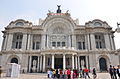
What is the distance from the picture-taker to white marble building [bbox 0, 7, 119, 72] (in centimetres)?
3391

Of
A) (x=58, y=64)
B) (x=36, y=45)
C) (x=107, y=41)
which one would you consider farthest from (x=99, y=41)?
(x=36, y=45)

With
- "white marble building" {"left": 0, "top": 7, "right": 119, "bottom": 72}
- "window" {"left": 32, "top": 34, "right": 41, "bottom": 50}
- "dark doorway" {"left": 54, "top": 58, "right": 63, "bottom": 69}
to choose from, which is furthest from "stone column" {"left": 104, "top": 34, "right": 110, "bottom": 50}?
"window" {"left": 32, "top": 34, "right": 41, "bottom": 50}

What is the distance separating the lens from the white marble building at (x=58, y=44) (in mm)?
33906

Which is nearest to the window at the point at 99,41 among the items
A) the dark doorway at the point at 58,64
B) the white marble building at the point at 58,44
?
the white marble building at the point at 58,44

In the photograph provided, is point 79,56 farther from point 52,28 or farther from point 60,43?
point 52,28

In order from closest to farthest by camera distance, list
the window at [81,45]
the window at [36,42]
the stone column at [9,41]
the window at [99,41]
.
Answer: the stone column at [9,41]
the window at [99,41]
the window at [81,45]
the window at [36,42]

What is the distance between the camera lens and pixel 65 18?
37.6 m

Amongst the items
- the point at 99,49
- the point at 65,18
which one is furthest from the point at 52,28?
the point at 99,49

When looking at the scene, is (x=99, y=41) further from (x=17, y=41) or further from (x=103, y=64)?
(x=17, y=41)

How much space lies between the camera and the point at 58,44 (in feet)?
122

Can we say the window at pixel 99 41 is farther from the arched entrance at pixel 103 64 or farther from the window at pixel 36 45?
the window at pixel 36 45

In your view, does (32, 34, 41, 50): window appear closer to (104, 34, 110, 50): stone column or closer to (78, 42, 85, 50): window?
(78, 42, 85, 50): window

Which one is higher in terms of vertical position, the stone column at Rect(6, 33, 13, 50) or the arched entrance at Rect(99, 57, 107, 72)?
the stone column at Rect(6, 33, 13, 50)

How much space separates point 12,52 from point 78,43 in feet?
66.5
